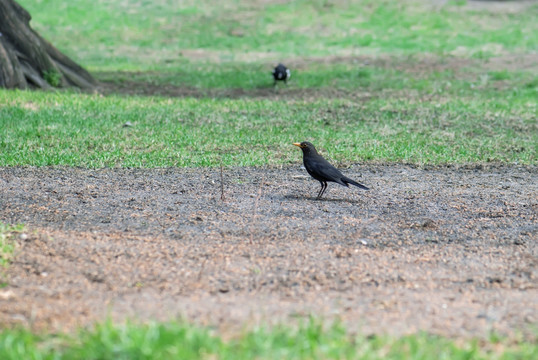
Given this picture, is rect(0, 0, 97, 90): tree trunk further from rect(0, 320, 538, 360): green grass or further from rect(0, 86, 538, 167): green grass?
rect(0, 320, 538, 360): green grass

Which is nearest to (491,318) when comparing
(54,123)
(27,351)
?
(27,351)

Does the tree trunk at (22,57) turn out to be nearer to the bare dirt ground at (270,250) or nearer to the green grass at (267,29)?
the green grass at (267,29)

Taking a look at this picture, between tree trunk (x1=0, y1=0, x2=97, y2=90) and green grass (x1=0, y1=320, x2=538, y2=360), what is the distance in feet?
35.4

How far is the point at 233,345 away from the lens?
3756 mm

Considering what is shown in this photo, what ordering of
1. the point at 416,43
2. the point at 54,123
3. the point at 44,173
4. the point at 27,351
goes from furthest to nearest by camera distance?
the point at 416,43 < the point at 54,123 < the point at 44,173 < the point at 27,351

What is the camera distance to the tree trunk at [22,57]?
1391 cm

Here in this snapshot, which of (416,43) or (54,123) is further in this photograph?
(416,43)

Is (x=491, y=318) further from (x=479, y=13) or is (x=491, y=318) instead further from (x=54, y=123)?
(x=479, y=13)

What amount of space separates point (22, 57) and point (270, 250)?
10.2 m

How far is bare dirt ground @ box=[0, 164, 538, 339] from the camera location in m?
4.40

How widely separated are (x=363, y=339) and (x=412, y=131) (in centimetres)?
797

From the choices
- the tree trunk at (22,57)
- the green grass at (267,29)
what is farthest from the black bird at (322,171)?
the green grass at (267,29)

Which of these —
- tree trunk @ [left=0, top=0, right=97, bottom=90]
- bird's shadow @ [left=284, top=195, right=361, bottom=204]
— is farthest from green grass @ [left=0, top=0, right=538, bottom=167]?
bird's shadow @ [left=284, top=195, right=361, bottom=204]

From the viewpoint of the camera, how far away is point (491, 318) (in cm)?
437
